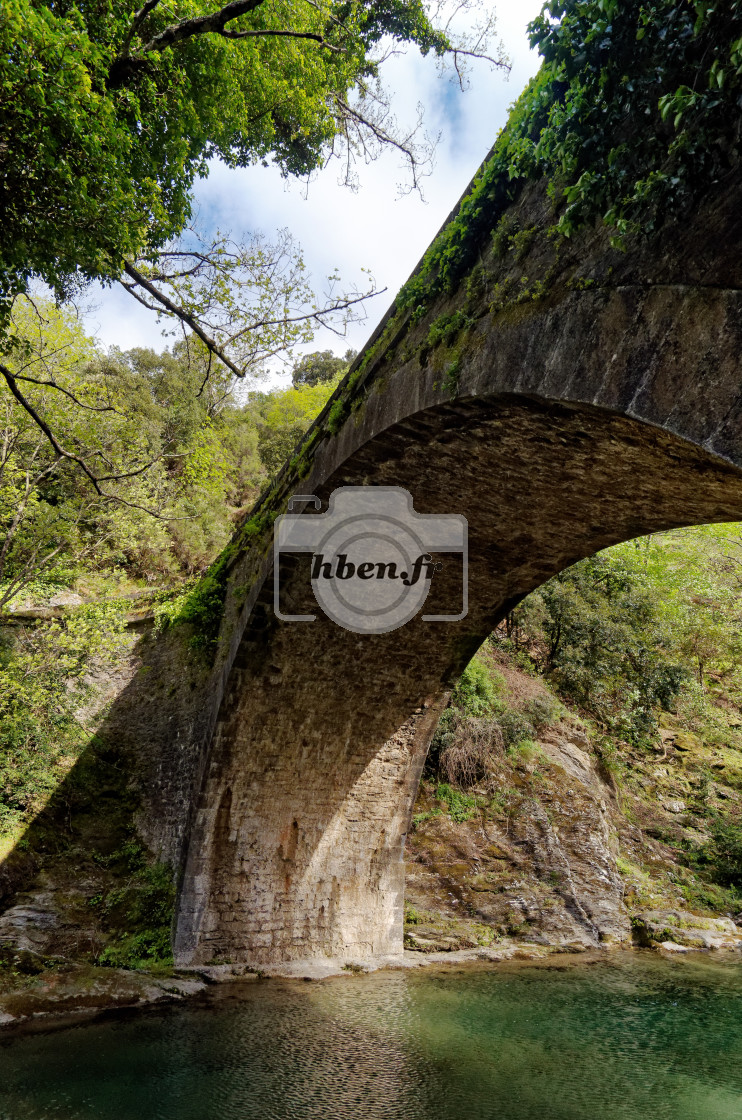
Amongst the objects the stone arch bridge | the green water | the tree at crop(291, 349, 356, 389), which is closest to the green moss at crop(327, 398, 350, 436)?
the stone arch bridge

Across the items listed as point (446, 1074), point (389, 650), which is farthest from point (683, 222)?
point (446, 1074)

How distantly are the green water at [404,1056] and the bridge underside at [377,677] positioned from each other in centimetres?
110

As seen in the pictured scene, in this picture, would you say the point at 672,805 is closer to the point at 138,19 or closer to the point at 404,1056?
the point at 404,1056

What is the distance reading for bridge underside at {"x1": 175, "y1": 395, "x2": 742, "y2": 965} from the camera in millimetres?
4336

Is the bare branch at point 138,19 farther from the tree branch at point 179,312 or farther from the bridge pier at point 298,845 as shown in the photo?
the bridge pier at point 298,845

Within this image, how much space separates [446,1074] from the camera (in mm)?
5988

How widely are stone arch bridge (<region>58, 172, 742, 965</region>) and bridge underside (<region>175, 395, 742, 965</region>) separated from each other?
0.03m

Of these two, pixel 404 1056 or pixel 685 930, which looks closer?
pixel 404 1056

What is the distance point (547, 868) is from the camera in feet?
35.4

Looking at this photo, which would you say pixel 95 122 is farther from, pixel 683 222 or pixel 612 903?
pixel 612 903

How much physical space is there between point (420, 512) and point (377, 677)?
133 inches

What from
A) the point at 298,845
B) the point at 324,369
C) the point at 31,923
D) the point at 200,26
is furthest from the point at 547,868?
the point at 324,369

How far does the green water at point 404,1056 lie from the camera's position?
5.27m

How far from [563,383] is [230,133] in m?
6.42
